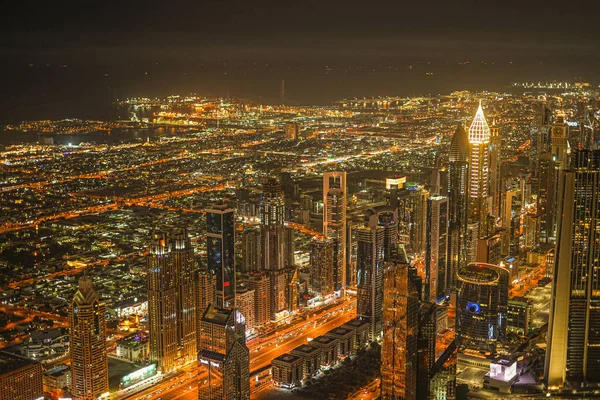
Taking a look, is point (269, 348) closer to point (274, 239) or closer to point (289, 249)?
point (274, 239)

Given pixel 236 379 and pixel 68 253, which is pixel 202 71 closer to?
pixel 68 253

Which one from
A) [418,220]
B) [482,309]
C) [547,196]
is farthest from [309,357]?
[547,196]

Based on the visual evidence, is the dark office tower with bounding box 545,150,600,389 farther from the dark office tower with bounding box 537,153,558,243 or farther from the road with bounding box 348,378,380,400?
the dark office tower with bounding box 537,153,558,243

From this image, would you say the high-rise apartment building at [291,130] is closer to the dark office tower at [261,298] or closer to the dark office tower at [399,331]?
the dark office tower at [261,298]

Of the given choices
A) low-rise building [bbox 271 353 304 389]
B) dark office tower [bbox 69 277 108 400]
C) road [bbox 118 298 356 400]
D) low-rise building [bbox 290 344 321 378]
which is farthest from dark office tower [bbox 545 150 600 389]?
dark office tower [bbox 69 277 108 400]

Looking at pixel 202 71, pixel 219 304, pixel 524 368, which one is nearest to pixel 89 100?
pixel 202 71
